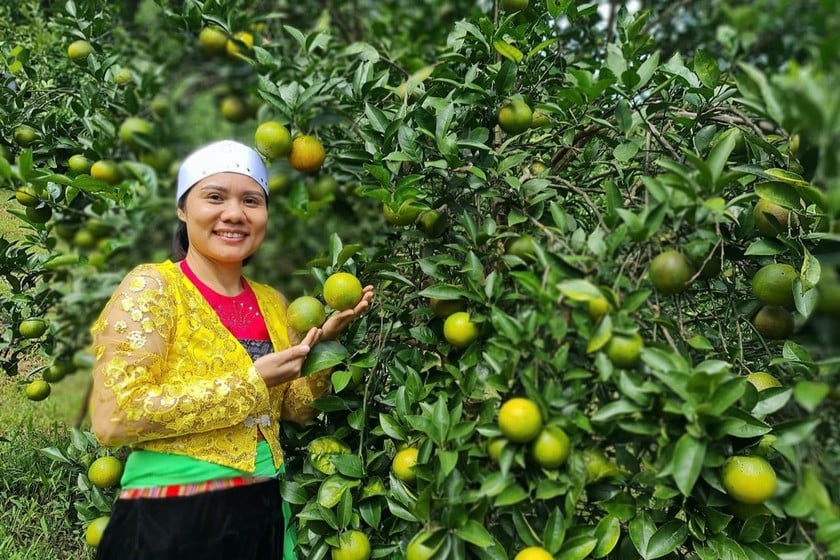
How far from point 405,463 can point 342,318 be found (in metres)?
0.39

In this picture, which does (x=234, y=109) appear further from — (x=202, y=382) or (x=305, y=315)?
(x=202, y=382)

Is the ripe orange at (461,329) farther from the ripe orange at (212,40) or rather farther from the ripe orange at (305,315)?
the ripe orange at (212,40)

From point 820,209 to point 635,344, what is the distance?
554 millimetres

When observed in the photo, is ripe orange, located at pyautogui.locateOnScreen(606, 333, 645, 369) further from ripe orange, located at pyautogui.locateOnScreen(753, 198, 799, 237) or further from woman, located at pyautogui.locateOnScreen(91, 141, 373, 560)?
woman, located at pyautogui.locateOnScreen(91, 141, 373, 560)

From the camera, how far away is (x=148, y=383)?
4.58 ft

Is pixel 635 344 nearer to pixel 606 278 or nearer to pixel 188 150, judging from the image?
pixel 606 278

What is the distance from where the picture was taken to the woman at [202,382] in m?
1.39

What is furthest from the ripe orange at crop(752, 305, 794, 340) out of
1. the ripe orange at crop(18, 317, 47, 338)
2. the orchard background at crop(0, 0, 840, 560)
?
the ripe orange at crop(18, 317, 47, 338)

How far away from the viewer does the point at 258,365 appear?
1.49 meters

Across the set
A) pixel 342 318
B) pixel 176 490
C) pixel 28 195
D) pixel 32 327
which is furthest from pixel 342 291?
pixel 32 327

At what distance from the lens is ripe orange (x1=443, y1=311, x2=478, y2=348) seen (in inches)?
56.3

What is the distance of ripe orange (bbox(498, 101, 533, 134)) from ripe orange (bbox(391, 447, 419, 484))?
846 millimetres

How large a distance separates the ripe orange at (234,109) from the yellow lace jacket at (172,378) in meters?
1.16

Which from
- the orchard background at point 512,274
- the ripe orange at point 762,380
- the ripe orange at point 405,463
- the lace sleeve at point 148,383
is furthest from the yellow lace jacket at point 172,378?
the ripe orange at point 762,380
